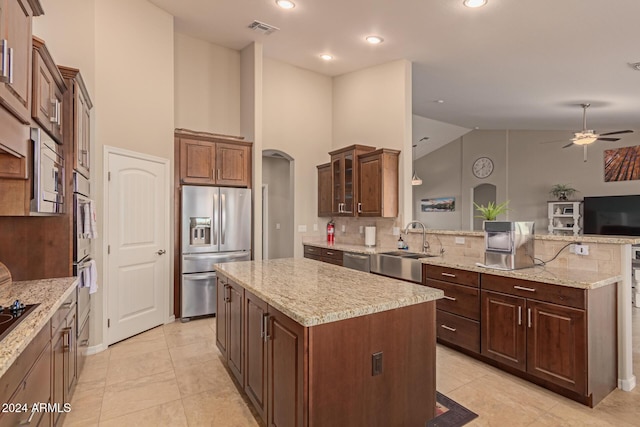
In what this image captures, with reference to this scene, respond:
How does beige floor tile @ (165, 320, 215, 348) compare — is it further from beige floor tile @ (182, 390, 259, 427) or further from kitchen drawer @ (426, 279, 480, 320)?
kitchen drawer @ (426, 279, 480, 320)

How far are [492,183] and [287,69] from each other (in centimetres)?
674

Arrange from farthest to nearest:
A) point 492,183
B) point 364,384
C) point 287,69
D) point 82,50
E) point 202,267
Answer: point 492,183, point 287,69, point 202,267, point 82,50, point 364,384

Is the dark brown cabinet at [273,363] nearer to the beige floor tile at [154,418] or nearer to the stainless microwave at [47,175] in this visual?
the beige floor tile at [154,418]

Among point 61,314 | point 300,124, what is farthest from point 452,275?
point 300,124

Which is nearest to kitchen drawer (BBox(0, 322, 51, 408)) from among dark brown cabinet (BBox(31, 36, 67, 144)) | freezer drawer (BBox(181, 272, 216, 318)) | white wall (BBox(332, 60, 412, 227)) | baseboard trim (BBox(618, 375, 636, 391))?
dark brown cabinet (BBox(31, 36, 67, 144))

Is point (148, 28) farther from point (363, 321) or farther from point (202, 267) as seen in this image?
point (363, 321)

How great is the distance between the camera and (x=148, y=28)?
389cm

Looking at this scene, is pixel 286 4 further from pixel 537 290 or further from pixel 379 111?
pixel 537 290

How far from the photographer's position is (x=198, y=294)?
4293mm

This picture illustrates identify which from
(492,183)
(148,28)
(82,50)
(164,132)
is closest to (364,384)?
(164,132)

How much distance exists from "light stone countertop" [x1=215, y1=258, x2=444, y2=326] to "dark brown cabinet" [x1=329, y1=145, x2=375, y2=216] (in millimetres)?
2303

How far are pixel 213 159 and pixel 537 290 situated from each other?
389cm

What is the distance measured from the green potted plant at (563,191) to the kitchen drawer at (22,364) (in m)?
9.43

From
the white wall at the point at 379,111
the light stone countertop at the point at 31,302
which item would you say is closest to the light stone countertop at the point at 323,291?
the light stone countertop at the point at 31,302
